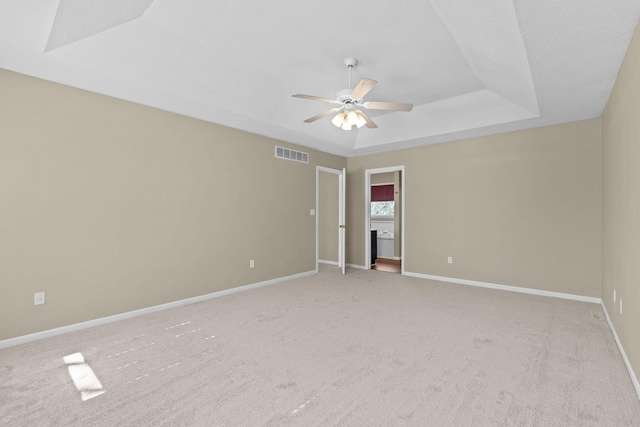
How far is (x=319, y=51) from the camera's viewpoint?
3.08 metres

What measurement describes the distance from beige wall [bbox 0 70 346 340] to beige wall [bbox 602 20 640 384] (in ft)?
13.8

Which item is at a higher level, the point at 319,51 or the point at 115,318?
the point at 319,51

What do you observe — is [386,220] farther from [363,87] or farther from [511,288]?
[363,87]

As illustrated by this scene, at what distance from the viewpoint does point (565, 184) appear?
429 centimetres

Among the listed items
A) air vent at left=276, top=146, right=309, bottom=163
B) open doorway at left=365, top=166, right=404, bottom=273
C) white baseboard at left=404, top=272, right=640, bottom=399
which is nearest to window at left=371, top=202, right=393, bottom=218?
open doorway at left=365, top=166, right=404, bottom=273

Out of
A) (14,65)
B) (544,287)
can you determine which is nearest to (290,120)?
(14,65)

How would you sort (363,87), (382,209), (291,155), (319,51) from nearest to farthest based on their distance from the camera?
(363,87) < (319,51) < (291,155) < (382,209)

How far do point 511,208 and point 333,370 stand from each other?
389 cm

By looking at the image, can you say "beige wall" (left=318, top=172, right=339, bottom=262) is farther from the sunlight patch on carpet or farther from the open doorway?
the sunlight patch on carpet

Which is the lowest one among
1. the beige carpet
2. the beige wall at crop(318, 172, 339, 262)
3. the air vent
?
the beige carpet

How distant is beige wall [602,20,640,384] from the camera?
7.03 ft

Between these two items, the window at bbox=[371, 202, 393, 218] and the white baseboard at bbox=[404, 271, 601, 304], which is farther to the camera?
the window at bbox=[371, 202, 393, 218]

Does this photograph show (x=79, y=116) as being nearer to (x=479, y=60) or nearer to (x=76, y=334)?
(x=76, y=334)

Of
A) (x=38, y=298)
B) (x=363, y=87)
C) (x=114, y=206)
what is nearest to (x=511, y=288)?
(x=363, y=87)
